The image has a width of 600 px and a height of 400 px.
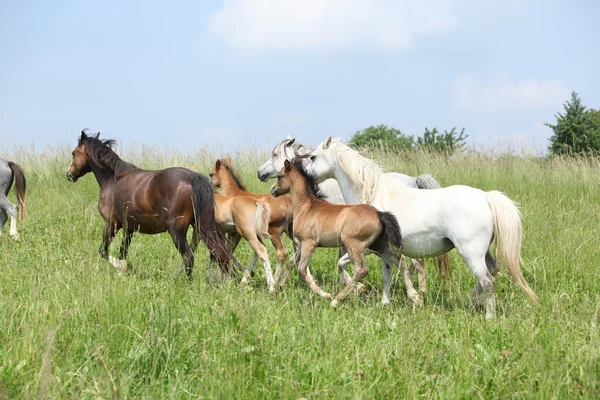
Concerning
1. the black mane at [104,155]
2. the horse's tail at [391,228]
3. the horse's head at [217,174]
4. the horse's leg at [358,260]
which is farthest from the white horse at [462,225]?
the black mane at [104,155]

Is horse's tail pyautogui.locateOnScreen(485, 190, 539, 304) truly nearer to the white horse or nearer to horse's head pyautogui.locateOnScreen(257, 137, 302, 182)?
the white horse

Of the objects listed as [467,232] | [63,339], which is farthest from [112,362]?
[467,232]

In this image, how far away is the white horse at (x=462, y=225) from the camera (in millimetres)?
5680

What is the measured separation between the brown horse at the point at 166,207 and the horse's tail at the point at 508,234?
317 centimetres

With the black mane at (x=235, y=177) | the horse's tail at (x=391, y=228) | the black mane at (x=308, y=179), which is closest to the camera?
the horse's tail at (x=391, y=228)

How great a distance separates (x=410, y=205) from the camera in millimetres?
6160

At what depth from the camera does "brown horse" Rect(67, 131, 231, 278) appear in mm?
7062

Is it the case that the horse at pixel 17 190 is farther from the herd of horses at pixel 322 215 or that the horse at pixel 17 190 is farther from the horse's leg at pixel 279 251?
the horse's leg at pixel 279 251

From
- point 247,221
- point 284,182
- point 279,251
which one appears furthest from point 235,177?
point 284,182

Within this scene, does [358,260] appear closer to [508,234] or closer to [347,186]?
[347,186]

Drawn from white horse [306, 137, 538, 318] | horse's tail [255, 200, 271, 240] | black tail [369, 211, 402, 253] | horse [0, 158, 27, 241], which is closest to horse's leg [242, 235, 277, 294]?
horse's tail [255, 200, 271, 240]

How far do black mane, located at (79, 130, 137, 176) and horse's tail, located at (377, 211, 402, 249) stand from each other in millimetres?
3859

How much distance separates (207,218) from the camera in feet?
23.4

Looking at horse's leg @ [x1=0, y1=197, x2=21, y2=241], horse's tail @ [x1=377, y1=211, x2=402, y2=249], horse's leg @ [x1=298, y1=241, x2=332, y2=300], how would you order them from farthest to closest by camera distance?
horse's leg @ [x1=0, y1=197, x2=21, y2=241] → horse's leg @ [x1=298, y1=241, x2=332, y2=300] → horse's tail @ [x1=377, y1=211, x2=402, y2=249]
